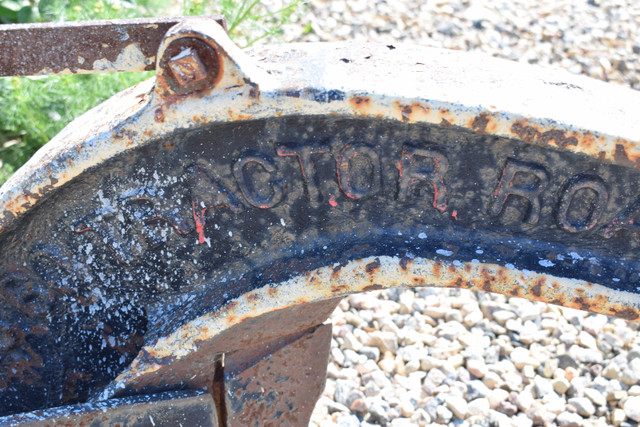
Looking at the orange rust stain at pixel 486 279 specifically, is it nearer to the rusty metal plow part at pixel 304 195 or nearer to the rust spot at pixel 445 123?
the rusty metal plow part at pixel 304 195

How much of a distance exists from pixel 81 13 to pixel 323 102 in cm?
233

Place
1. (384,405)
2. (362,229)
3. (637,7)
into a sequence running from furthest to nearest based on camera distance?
1. (637,7)
2. (384,405)
3. (362,229)

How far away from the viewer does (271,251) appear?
1.50 metres

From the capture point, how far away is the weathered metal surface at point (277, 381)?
1.69 meters

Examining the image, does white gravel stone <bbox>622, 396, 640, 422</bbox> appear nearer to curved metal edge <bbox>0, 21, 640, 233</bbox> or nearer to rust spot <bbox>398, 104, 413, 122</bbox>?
curved metal edge <bbox>0, 21, 640, 233</bbox>

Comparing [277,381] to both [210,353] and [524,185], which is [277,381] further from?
[524,185]

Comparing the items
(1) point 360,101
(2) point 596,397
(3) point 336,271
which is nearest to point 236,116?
(1) point 360,101

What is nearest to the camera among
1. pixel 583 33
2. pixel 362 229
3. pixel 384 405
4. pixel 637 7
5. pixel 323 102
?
pixel 323 102

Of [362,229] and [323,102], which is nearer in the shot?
[323,102]

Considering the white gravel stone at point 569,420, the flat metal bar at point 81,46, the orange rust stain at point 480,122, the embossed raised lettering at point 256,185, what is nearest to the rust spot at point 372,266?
the embossed raised lettering at point 256,185

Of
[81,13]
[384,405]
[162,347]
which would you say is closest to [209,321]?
[162,347]

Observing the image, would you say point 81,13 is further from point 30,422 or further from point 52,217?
point 30,422

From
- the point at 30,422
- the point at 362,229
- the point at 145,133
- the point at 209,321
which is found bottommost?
the point at 30,422

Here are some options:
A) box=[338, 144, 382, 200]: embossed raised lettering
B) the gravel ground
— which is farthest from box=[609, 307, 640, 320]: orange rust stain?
the gravel ground
